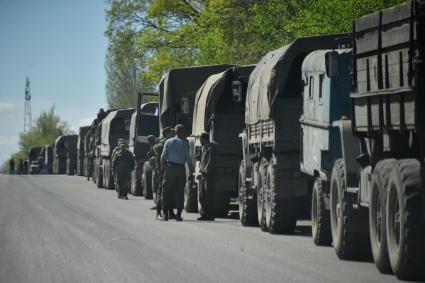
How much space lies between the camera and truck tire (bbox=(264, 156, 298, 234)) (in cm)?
2019

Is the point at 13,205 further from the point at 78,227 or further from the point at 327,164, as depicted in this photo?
the point at 327,164

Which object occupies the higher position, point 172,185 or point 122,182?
Result: point 122,182

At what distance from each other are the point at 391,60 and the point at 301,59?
28.2ft

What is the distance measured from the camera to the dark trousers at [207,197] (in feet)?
83.5

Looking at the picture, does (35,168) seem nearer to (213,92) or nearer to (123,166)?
(123,166)

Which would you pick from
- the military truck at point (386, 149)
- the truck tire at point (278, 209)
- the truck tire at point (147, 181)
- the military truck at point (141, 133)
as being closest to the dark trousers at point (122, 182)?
the truck tire at point (147, 181)

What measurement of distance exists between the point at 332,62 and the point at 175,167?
28.2 ft

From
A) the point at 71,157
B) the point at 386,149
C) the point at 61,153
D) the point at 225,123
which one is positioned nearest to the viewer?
the point at 386,149

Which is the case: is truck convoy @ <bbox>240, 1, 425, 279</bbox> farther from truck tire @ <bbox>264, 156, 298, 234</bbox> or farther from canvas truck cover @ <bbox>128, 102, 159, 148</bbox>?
canvas truck cover @ <bbox>128, 102, 159, 148</bbox>

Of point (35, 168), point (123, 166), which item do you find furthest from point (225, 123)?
point (35, 168)

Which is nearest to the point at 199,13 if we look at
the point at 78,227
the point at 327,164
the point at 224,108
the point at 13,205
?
the point at 13,205

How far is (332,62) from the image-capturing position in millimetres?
17078

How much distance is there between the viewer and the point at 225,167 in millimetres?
25953

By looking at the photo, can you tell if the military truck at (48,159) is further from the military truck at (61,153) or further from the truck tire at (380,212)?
the truck tire at (380,212)
